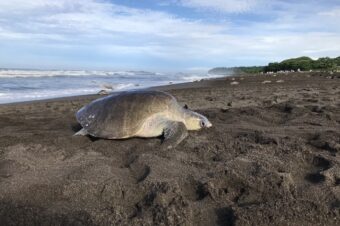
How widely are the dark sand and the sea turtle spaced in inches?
5.8

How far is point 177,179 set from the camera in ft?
13.0

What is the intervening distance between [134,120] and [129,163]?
1.20 metres

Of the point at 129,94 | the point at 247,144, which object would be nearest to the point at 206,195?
the point at 247,144

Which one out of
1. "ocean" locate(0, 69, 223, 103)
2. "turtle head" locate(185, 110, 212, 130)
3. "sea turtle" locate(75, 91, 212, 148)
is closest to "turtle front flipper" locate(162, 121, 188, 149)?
"sea turtle" locate(75, 91, 212, 148)

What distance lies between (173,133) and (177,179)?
152 centimetres

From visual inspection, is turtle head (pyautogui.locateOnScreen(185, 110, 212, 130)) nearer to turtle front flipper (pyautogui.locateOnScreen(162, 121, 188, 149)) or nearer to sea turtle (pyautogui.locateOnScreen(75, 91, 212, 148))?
sea turtle (pyautogui.locateOnScreen(75, 91, 212, 148))

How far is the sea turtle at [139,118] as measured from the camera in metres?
5.59

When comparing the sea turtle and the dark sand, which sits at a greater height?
the sea turtle

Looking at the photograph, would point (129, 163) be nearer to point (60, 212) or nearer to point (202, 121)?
point (60, 212)

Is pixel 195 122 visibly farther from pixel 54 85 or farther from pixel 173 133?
pixel 54 85

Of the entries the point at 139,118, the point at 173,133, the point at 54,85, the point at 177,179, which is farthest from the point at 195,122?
the point at 54,85

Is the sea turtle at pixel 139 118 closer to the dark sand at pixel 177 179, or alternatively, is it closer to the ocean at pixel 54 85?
the dark sand at pixel 177 179

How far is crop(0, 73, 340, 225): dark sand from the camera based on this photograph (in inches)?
128

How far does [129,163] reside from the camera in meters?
4.55
